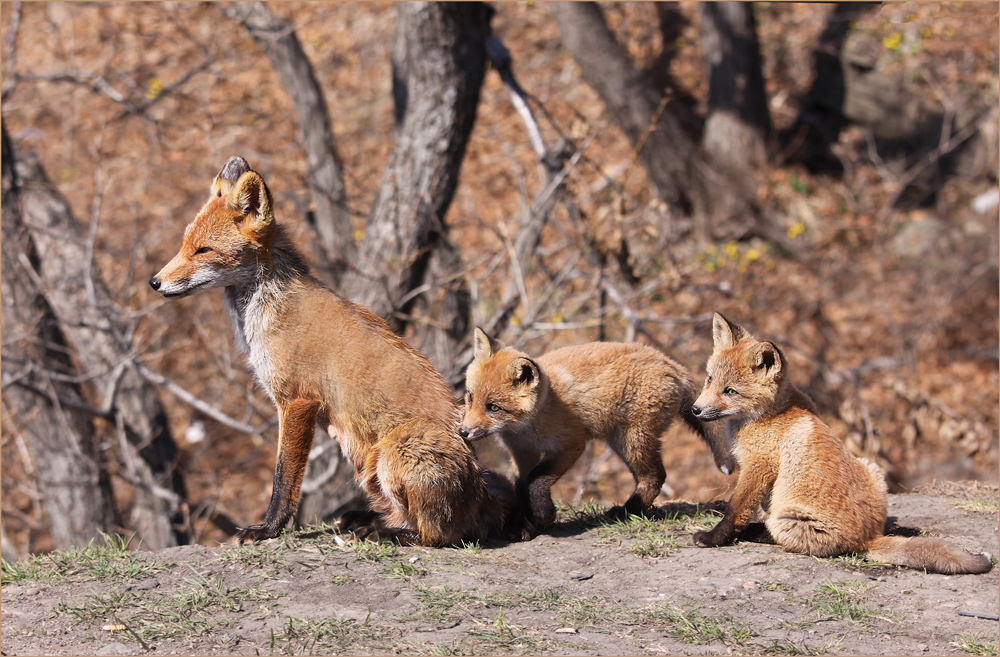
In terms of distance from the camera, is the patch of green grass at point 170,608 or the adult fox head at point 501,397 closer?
the patch of green grass at point 170,608

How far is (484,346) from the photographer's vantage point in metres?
Result: 5.98

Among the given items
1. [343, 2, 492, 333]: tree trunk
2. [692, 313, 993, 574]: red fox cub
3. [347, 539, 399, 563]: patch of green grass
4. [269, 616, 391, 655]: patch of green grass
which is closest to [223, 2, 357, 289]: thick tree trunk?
[343, 2, 492, 333]: tree trunk

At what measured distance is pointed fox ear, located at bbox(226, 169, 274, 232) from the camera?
217 inches

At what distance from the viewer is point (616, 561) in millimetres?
5398

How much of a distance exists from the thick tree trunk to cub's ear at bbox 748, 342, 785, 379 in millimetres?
6162

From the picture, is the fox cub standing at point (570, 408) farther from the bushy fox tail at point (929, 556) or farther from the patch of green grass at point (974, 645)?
the patch of green grass at point (974, 645)

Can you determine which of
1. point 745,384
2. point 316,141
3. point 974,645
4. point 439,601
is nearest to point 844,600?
point 974,645

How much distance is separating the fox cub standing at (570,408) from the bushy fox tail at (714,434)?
0.01 meters

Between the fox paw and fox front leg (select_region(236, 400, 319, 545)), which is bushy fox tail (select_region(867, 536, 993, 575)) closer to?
fox front leg (select_region(236, 400, 319, 545))

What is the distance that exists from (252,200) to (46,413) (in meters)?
5.81

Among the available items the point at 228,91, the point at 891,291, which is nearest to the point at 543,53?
the point at 228,91

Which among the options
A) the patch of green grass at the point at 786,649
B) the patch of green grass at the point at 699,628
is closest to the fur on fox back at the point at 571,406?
the patch of green grass at the point at 699,628

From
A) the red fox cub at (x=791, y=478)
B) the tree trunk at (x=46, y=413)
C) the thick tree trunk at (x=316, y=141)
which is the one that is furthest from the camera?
the thick tree trunk at (x=316, y=141)

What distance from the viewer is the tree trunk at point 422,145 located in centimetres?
933
